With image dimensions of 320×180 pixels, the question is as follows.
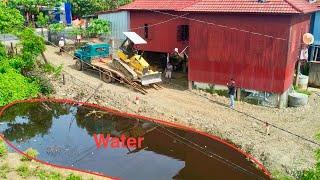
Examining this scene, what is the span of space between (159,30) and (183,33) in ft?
6.58

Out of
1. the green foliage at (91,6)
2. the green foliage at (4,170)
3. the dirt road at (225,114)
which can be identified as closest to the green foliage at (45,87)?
the dirt road at (225,114)

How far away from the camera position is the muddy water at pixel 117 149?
58.9ft

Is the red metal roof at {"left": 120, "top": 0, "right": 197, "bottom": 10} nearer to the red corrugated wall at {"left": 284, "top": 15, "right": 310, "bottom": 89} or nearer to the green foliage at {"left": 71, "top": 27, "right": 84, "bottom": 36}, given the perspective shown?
the green foliage at {"left": 71, "top": 27, "right": 84, "bottom": 36}

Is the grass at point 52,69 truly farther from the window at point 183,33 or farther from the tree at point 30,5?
the tree at point 30,5

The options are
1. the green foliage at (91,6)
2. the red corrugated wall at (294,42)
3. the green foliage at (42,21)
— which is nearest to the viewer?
the red corrugated wall at (294,42)

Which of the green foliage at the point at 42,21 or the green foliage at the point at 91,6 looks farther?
the green foliage at the point at 91,6

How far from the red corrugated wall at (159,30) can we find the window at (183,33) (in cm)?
26

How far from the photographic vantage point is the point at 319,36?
99.1ft

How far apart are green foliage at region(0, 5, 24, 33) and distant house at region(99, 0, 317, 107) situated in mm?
11735

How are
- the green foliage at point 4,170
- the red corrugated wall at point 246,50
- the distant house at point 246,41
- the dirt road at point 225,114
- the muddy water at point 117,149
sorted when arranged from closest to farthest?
the green foliage at point 4,170 → the muddy water at point 117,149 → the dirt road at point 225,114 → the distant house at point 246,41 → the red corrugated wall at point 246,50

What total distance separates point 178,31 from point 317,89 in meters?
10.9

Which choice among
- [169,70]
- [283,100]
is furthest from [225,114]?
[169,70]

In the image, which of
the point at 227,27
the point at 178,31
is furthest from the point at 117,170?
the point at 178,31

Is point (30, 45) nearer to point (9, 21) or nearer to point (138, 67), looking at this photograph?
point (9, 21)
